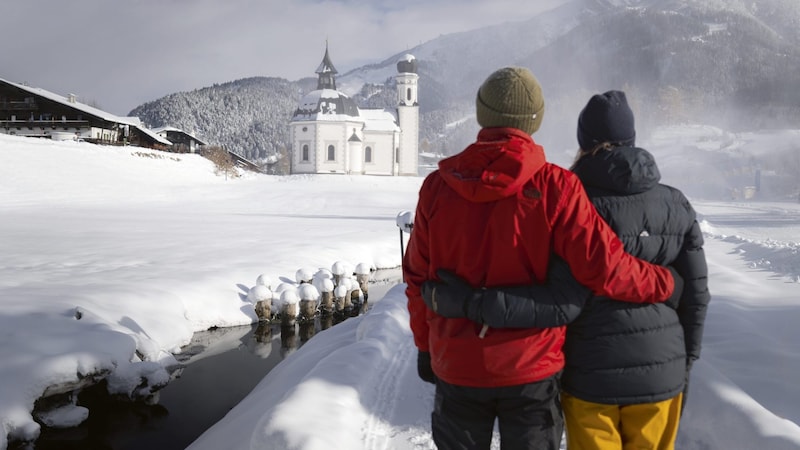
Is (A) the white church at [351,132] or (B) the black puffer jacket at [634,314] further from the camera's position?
(A) the white church at [351,132]

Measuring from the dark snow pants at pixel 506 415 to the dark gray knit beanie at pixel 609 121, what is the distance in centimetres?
117

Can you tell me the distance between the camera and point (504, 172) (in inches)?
81.8

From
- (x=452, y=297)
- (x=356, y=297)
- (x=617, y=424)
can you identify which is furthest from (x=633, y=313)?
(x=356, y=297)

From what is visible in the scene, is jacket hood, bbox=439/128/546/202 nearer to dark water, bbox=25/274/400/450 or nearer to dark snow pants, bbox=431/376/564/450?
dark snow pants, bbox=431/376/564/450

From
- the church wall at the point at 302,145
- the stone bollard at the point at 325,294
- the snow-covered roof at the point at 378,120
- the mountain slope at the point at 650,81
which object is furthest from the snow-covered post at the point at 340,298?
the mountain slope at the point at 650,81

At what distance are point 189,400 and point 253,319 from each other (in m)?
3.64

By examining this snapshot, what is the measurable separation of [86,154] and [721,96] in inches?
4515

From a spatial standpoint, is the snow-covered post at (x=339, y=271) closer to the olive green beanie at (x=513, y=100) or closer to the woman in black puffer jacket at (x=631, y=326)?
the woman in black puffer jacket at (x=631, y=326)

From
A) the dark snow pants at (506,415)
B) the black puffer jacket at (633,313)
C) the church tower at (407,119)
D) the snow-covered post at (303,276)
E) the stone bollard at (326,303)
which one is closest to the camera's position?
the dark snow pants at (506,415)

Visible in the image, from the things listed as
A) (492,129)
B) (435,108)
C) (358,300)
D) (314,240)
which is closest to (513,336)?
(492,129)

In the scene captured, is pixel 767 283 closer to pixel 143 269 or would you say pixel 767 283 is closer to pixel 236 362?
pixel 236 362

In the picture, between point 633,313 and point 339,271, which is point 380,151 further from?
point 633,313

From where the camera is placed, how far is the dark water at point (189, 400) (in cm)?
651

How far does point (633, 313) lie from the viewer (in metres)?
2.35
